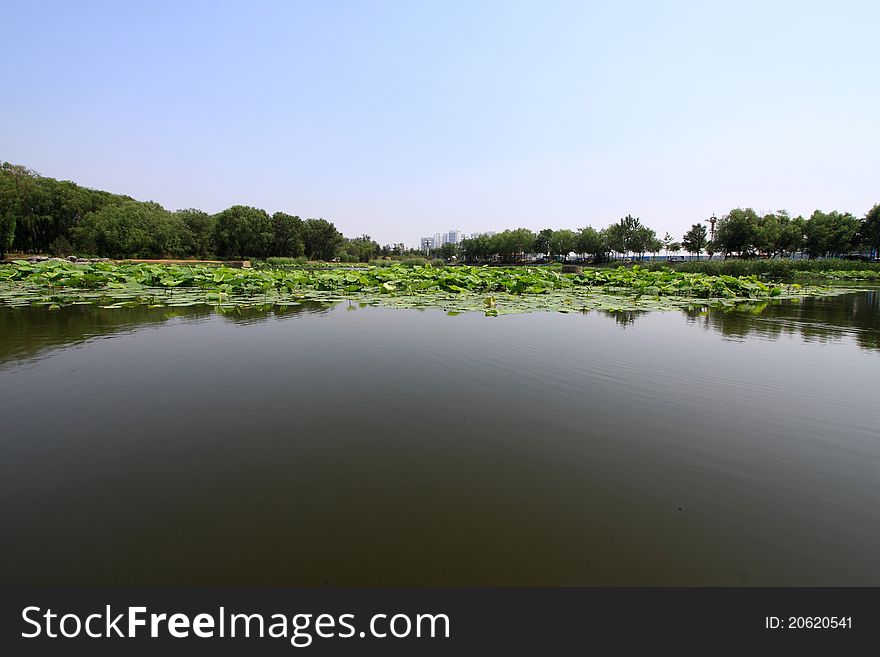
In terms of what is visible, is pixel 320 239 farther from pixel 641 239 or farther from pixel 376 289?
pixel 376 289

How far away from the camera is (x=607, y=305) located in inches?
555

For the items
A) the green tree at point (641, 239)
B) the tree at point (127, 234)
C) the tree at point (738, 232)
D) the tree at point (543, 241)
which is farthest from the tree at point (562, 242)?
the tree at point (127, 234)

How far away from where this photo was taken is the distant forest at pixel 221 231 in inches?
2002

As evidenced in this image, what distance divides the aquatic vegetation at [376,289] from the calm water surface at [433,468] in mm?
7710

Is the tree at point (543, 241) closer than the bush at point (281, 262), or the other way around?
the bush at point (281, 262)

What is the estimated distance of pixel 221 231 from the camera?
63.5 metres

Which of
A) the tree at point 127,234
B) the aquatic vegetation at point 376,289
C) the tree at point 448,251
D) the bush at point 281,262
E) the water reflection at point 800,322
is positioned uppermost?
the tree at point 448,251

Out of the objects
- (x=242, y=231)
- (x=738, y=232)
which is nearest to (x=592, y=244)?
(x=738, y=232)

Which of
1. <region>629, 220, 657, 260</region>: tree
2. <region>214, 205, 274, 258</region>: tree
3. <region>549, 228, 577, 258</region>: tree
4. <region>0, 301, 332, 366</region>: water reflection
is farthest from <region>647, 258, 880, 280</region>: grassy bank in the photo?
<region>214, 205, 274, 258</region>: tree

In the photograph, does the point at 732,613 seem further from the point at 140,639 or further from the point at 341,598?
the point at 140,639

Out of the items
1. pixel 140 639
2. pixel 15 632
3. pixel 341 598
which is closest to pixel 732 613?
pixel 341 598

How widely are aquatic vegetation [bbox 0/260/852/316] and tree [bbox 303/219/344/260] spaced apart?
175 feet

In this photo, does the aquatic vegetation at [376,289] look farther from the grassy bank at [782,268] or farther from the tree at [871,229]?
the tree at [871,229]

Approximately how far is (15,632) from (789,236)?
70.3 m
